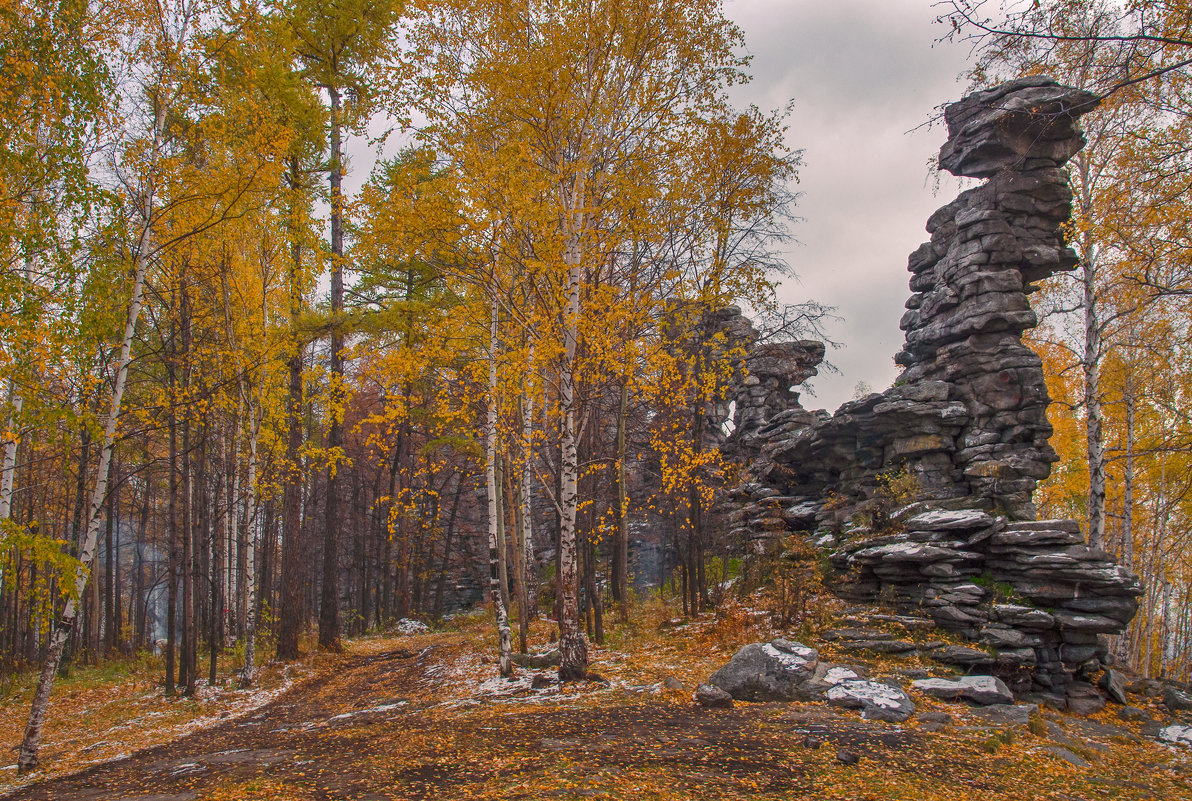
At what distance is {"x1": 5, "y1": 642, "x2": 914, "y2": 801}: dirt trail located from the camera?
4625mm

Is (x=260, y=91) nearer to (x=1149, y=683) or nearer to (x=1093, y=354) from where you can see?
(x=1093, y=354)

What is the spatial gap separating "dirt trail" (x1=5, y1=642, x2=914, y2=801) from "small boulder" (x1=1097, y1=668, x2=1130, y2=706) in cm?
633

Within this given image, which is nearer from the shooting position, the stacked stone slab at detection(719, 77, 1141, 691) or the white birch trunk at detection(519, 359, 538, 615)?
the white birch trunk at detection(519, 359, 538, 615)

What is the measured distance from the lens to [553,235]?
9.23m

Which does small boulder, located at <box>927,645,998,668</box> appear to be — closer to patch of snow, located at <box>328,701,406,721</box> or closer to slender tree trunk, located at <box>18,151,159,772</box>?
patch of snow, located at <box>328,701,406,721</box>

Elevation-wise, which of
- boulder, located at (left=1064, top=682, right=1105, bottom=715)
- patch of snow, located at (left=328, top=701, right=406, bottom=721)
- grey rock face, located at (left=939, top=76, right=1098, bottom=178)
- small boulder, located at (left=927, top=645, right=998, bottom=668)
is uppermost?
grey rock face, located at (left=939, top=76, right=1098, bottom=178)

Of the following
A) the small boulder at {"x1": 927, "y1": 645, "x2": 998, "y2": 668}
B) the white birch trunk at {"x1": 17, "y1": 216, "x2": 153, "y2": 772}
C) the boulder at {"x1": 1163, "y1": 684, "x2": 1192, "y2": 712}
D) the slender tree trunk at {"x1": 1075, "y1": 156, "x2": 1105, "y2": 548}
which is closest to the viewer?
the white birch trunk at {"x1": 17, "y1": 216, "x2": 153, "y2": 772}

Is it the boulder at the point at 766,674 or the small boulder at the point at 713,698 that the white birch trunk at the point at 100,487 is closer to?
the small boulder at the point at 713,698

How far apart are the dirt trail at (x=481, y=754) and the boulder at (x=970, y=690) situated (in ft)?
6.20

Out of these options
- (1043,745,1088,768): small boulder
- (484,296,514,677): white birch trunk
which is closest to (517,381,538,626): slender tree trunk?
(484,296,514,677): white birch trunk

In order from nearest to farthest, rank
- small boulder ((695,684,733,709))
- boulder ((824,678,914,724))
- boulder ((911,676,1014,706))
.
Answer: boulder ((824,678,914,724))
small boulder ((695,684,733,709))
boulder ((911,676,1014,706))

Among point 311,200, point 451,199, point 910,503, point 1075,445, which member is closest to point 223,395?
point 311,200

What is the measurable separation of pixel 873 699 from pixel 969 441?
9616 mm

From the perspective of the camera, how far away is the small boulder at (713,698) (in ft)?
22.6
